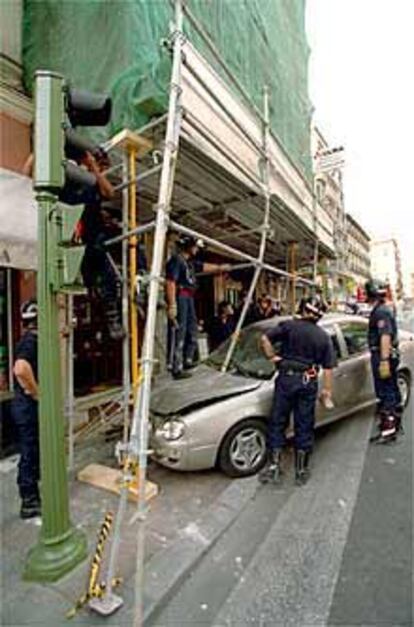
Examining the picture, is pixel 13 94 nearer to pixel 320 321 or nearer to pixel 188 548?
pixel 320 321

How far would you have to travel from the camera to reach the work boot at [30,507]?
3.59 m

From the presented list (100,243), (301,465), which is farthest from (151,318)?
(301,465)

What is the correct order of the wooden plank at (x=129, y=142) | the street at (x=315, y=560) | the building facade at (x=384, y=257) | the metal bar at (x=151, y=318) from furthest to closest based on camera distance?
the building facade at (x=384, y=257), the wooden plank at (x=129, y=142), the street at (x=315, y=560), the metal bar at (x=151, y=318)

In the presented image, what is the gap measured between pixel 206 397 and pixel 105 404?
2160mm

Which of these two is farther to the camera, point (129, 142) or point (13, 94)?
point (13, 94)

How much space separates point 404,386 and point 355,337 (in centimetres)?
143

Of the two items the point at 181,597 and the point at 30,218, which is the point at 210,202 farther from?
the point at 181,597

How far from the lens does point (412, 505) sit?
12.2 feet

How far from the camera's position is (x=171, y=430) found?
407 centimetres

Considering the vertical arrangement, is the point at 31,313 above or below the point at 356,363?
above

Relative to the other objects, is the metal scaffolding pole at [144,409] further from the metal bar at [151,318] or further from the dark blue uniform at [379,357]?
the dark blue uniform at [379,357]

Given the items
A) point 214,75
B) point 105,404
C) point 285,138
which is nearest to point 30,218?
point 214,75

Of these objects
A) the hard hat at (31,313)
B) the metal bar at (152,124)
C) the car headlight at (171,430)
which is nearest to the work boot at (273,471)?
the car headlight at (171,430)

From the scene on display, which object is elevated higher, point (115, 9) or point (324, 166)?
point (324, 166)
